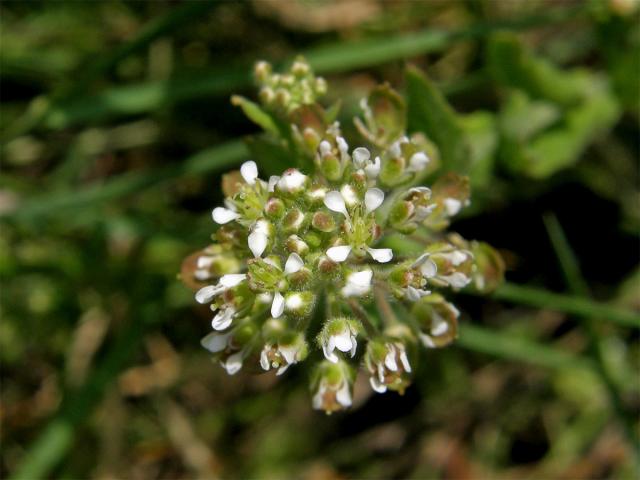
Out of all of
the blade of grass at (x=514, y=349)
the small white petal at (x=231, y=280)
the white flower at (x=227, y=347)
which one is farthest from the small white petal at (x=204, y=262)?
the blade of grass at (x=514, y=349)

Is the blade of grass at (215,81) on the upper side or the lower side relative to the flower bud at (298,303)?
lower

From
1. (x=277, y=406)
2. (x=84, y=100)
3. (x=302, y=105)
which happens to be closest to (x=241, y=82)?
(x=84, y=100)

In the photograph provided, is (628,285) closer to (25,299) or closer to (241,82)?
(241,82)

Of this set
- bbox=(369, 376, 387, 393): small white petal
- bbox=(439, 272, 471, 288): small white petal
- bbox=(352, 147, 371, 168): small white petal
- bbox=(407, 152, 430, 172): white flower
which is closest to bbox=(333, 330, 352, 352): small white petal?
bbox=(369, 376, 387, 393): small white petal

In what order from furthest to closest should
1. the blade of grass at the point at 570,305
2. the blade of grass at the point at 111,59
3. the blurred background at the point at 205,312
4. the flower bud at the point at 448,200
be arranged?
the blurred background at the point at 205,312 → the blade of grass at the point at 111,59 → the blade of grass at the point at 570,305 → the flower bud at the point at 448,200

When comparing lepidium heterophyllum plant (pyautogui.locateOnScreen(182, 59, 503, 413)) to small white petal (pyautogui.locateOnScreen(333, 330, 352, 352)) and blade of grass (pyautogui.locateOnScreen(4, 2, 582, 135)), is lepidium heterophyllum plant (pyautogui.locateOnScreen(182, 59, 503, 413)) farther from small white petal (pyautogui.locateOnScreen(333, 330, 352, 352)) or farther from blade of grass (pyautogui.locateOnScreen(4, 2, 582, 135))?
blade of grass (pyautogui.locateOnScreen(4, 2, 582, 135))

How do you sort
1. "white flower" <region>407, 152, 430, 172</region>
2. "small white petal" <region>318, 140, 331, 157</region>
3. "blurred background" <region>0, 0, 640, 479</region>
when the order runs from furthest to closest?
"blurred background" <region>0, 0, 640, 479</region> < "white flower" <region>407, 152, 430, 172</region> < "small white petal" <region>318, 140, 331, 157</region>

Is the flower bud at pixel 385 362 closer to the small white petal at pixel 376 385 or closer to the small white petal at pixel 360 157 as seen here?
the small white petal at pixel 376 385
